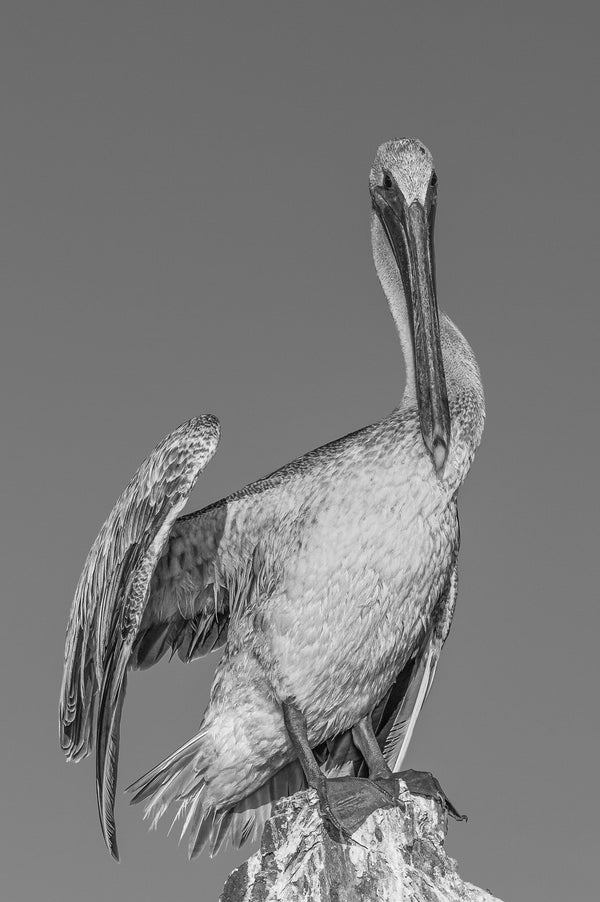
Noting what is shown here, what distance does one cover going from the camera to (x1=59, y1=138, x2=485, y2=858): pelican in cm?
539

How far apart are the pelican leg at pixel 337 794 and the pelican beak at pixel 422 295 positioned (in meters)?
1.27

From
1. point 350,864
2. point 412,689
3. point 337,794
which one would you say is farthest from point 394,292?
point 350,864

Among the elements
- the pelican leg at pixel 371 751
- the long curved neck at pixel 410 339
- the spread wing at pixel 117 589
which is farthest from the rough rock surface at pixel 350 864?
the long curved neck at pixel 410 339

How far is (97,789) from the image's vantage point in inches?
225

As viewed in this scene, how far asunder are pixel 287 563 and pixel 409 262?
1.46m

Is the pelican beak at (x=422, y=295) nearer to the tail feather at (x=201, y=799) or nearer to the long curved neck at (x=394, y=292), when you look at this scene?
the long curved neck at (x=394, y=292)

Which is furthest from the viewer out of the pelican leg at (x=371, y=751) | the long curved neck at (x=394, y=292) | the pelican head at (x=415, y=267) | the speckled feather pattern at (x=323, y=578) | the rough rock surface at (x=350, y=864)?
the long curved neck at (x=394, y=292)

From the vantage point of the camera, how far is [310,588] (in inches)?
214

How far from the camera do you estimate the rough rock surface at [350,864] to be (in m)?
4.87

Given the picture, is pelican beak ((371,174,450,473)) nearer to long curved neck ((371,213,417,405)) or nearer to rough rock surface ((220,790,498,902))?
long curved neck ((371,213,417,405))

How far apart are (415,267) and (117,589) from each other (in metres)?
1.94

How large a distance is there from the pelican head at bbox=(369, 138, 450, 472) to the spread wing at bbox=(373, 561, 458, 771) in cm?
79

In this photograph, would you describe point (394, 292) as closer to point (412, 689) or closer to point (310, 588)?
point (310, 588)

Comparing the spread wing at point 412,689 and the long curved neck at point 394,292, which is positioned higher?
the long curved neck at point 394,292
